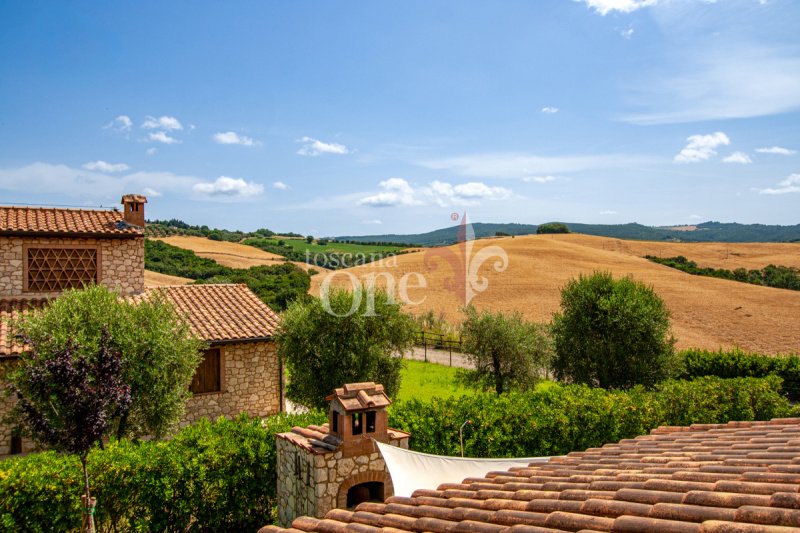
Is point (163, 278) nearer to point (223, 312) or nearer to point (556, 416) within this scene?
point (223, 312)

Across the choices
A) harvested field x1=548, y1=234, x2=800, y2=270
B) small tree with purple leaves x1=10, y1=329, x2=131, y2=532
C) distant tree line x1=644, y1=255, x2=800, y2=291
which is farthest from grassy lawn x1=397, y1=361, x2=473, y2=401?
harvested field x1=548, y1=234, x2=800, y2=270

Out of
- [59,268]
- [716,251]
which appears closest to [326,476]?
[59,268]

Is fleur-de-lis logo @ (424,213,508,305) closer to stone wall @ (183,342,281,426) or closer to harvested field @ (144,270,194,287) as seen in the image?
harvested field @ (144,270,194,287)

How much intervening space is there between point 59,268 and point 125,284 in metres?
1.96

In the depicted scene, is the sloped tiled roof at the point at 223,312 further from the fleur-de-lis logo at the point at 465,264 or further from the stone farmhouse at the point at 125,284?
the fleur-de-lis logo at the point at 465,264

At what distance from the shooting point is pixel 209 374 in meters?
16.9

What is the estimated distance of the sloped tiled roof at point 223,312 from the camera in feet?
55.8

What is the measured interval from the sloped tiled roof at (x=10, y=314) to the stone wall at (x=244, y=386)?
4.92m

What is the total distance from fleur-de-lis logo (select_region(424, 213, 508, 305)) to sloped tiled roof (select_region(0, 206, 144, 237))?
38323 millimetres

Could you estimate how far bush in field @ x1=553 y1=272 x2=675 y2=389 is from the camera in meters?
19.8

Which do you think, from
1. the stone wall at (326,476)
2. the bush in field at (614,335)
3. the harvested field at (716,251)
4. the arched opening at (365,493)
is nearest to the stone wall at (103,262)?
the stone wall at (326,476)

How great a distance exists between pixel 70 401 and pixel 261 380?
9315 mm

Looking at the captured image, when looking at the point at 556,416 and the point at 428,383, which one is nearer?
the point at 556,416

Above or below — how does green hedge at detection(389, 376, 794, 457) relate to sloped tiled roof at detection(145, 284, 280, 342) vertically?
below
